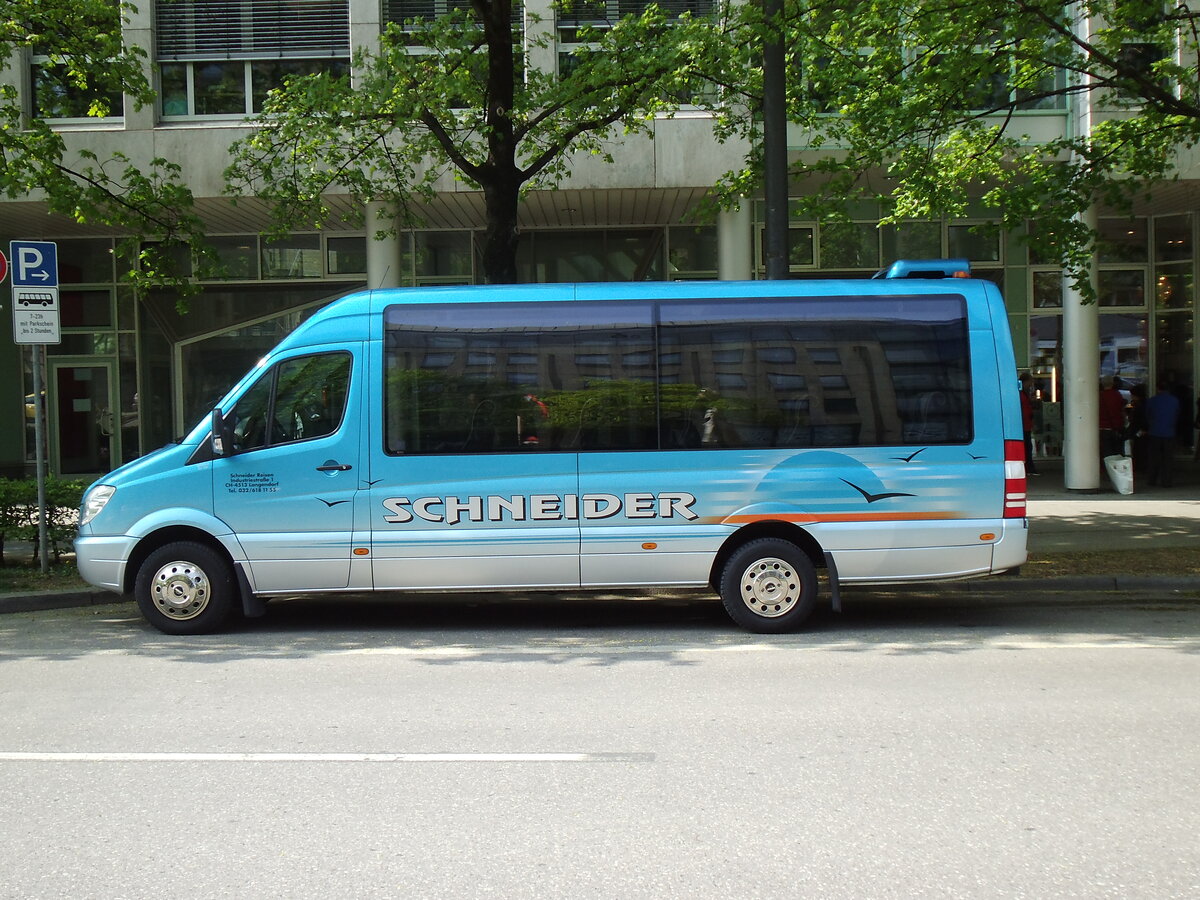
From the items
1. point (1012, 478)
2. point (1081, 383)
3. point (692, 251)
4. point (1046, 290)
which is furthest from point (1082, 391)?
point (1012, 478)

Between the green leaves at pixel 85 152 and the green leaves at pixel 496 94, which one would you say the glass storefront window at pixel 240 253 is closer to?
the green leaves at pixel 85 152

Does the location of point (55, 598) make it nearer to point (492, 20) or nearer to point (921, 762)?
point (492, 20)

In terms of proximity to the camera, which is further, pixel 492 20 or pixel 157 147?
pixel 157 147

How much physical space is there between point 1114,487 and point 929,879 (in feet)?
53.7

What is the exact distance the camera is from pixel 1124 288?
21469mm

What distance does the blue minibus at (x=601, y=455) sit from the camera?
27.6 ft

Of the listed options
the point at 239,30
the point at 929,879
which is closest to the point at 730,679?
the point at 929,879

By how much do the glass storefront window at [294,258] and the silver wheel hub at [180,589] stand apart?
42.1ft

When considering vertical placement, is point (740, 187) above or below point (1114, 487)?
above

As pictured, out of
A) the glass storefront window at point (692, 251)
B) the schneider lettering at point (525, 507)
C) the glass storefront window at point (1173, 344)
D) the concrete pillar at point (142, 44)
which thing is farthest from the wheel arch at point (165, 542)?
the glass storefront window at point (1173, 344)

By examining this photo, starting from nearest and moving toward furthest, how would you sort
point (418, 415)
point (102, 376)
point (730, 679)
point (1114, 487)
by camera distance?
point (730, 679)
point (418, 415)
point (1114, 487)
point (102, 376)

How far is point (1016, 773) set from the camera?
4.90 meters

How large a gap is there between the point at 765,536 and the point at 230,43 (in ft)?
46.0

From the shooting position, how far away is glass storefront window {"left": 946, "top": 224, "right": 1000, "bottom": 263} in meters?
20.1
